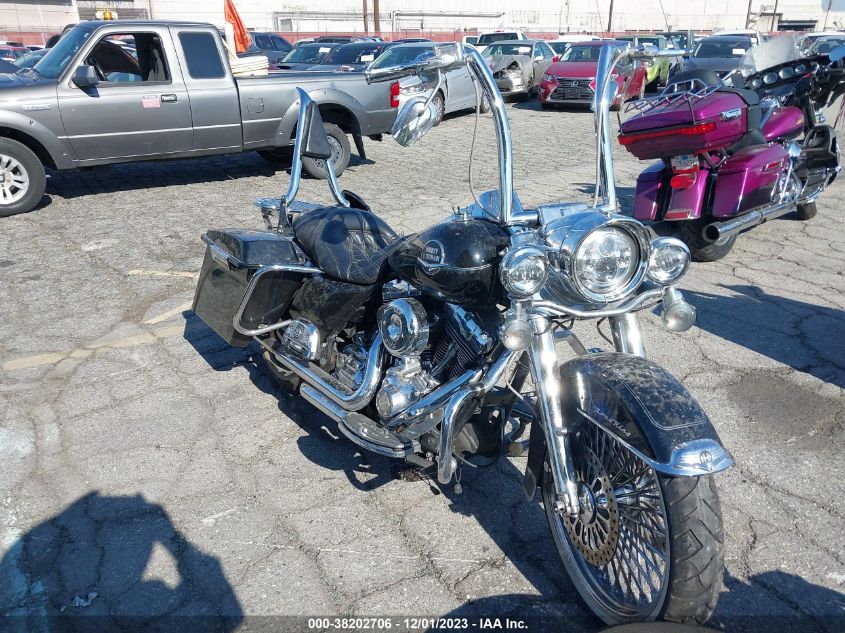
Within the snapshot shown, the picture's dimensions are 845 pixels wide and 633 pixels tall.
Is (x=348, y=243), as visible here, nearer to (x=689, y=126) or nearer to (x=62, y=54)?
(x=689, y=126)

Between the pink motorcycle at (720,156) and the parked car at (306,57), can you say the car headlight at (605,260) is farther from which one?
the parked car at (306,57)

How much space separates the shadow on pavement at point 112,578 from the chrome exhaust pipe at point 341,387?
0.81 meters

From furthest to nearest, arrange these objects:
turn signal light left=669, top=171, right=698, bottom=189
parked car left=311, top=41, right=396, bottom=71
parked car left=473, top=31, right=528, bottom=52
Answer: parked car left=473, top=31, right=528, bottom=52 → parked car left=311, top=41, right=396, bottom=71 → turn signal light left=669, top=171, right=698, bottom=189

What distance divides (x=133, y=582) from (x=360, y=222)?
179 cm

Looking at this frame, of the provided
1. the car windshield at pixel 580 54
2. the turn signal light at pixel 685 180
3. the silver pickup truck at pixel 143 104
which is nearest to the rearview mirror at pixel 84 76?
the silver pickup truck at pixel 143 104

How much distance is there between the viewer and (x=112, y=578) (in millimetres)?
2588

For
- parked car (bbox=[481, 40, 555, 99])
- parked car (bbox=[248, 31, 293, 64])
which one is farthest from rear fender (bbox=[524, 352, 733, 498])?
parked car (bbox=[248, 31, 293, 64])

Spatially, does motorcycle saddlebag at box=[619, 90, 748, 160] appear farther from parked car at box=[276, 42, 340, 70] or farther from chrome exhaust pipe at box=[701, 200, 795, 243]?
parked car at box=[276, 42, 340, 70]

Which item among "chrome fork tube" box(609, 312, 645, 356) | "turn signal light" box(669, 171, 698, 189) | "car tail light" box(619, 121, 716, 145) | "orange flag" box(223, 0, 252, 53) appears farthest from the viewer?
"orange flag" box(223, 0, 252, 53)

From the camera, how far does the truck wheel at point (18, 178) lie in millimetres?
6836

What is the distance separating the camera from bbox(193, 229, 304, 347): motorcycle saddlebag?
3443mm

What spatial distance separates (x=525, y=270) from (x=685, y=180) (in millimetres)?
3981

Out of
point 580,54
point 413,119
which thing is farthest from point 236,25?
point 413,119

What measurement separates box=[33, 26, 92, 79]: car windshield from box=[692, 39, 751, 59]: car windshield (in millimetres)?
12645
